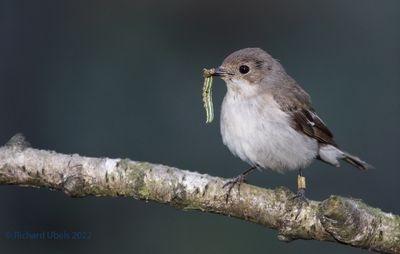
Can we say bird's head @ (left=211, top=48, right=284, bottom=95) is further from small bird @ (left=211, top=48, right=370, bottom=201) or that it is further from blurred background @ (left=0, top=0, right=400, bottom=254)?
blurred background @ (left=0, top=0, right=400, bottom=254)

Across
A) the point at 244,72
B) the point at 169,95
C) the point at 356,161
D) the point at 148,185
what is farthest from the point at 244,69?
the point at 169,95

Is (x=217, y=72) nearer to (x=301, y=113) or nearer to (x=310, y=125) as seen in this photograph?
(x=301, y=113)

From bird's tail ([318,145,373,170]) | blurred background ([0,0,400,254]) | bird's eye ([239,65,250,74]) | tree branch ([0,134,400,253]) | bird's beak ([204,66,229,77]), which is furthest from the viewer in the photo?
blurred background ([0,0,400,254])

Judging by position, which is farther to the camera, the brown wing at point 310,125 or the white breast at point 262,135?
the brown wing at point 310,125

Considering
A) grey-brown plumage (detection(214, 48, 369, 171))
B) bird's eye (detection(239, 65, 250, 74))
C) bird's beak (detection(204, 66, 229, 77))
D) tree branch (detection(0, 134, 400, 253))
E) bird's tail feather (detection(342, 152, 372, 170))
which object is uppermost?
bird's eye (detection(239, 65, 250, 74))

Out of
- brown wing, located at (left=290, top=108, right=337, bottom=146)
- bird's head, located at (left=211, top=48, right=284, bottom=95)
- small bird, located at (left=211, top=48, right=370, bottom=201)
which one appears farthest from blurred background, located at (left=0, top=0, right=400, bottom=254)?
bird's head, located at (left=211, top=48, right=284, bottom=95)

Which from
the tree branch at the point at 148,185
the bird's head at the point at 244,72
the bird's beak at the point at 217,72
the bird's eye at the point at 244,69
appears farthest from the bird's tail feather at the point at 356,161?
the tree branch at the point at 148,185

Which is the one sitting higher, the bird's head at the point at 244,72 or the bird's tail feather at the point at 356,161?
the bird's head at the point at 244,72

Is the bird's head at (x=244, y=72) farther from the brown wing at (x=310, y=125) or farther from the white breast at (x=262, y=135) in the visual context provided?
the brown wing at (x=310, y=125)
